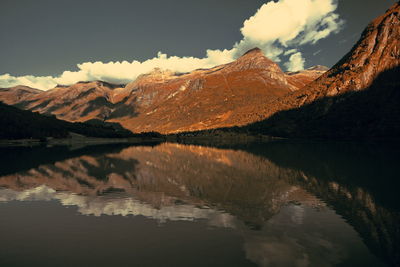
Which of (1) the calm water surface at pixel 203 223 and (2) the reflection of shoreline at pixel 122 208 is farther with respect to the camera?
(2) the reflection of shoreline at pixel 122 208

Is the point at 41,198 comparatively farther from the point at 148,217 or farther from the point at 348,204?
the point at 348,204

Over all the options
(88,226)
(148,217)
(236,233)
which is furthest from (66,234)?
(236,233)

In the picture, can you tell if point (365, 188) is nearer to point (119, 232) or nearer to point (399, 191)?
point (399, 191)

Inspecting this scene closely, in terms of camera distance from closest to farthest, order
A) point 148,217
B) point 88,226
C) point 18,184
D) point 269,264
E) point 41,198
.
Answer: point 269,264
point 88,226
point 148,217
point 41,198
point 18,184

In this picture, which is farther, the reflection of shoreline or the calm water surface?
the reflection of shoreline

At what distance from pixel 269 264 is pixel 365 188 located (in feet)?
130

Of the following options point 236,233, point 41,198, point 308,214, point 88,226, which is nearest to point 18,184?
point 41,198

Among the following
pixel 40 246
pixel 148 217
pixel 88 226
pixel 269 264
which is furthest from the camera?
pixel 148 217

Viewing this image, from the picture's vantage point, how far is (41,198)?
161 ft

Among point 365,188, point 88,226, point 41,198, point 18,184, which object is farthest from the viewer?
point 18,184

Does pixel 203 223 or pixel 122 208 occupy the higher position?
pixel 203 223

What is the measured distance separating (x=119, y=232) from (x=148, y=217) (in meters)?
5.94

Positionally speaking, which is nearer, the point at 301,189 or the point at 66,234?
the point at 66,234

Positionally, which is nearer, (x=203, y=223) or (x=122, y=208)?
(x=203, y=223)
